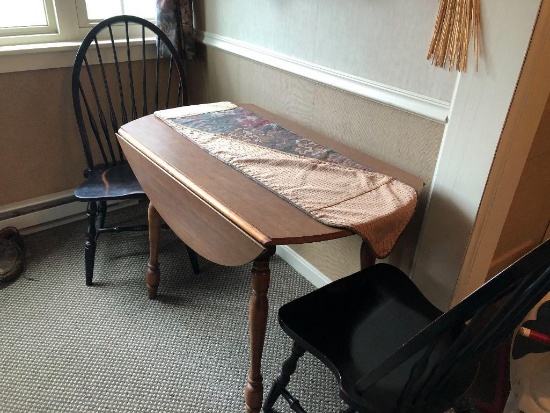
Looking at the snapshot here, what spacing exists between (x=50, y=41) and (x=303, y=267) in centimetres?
152

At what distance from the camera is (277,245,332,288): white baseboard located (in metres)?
1.91

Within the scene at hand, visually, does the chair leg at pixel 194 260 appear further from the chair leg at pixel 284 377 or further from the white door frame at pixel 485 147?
the white door frame at pixel 485 147

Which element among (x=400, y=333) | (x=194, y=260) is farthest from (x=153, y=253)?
(x=400, y=333)

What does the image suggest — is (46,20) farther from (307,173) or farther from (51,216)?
(307,173)

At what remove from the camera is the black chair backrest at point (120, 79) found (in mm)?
1967

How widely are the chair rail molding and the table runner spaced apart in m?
0.21

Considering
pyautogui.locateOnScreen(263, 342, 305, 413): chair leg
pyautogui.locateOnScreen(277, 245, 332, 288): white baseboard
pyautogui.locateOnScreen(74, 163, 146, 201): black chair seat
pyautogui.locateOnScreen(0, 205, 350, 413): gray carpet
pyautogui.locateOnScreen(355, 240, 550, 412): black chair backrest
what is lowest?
pyautogui.locateOnScreen(0, 205, 350, 413): gray carpet

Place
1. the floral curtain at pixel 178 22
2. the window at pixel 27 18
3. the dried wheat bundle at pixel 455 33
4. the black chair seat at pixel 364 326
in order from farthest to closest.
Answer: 1. the floral curtain at pixel 178 22
2. the window at pixel 27 18
3. the dried wheat bundle at pixel 455 33
4. the black chair seat at pixel 364 326

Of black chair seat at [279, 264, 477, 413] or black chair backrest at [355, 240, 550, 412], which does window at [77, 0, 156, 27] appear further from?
black chair backrest at [355, 240, 550, 412]

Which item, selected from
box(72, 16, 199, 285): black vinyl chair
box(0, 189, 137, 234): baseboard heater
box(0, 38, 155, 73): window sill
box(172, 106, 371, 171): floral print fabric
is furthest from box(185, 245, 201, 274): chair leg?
box(0, 38, 155, 73): window sill

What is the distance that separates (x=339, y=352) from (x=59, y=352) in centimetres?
107

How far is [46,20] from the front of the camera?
2.02 meters

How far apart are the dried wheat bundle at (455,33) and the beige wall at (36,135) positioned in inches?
64.5

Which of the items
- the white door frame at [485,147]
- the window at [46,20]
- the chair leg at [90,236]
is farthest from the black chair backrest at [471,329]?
the window at [46,20]
